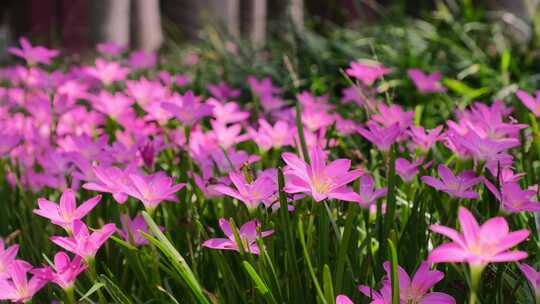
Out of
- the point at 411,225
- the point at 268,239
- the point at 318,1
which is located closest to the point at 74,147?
the point at 268,239

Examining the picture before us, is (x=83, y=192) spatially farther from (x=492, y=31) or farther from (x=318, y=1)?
(x=318, y=1)

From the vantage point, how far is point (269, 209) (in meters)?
1.04

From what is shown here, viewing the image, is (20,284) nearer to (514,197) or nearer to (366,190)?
(366,190)

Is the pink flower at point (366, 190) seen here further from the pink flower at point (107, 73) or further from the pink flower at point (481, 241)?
the pink flower at point (107, 73)

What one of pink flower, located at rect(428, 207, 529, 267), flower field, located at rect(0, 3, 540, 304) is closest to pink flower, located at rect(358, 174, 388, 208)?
flower field, located at rect(0, 3, 540, 304)

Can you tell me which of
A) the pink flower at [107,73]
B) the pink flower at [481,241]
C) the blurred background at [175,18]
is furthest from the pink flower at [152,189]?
the blurred background at [175,18]

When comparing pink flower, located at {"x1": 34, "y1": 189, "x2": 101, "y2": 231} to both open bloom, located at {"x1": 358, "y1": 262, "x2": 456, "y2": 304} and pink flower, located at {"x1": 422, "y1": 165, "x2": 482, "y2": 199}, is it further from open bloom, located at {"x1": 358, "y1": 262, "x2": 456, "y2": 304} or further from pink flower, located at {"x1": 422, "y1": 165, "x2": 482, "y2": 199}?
pink flower, located at {"x1": 422, "y1": 165, "x2": 482, "y2": 199}

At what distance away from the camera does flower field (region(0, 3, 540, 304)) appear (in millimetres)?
865

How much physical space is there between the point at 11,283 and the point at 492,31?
292cm

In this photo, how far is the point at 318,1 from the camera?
8.11 m

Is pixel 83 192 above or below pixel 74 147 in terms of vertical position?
below

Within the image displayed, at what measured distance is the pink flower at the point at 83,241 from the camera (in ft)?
2.87

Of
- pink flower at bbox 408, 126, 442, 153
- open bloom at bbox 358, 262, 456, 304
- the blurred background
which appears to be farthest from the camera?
the blurred background

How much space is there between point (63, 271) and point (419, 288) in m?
0.49
